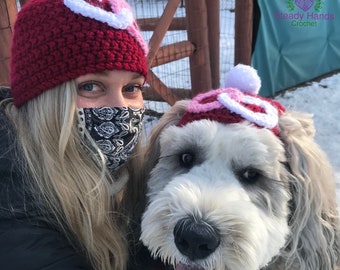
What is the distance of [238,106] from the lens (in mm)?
1948

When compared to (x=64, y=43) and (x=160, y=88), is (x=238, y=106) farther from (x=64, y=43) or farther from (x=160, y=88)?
(x=160, y=88)

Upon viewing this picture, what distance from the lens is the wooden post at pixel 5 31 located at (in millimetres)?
2961

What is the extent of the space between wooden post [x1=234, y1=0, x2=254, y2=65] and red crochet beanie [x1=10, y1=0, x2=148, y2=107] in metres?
4.48

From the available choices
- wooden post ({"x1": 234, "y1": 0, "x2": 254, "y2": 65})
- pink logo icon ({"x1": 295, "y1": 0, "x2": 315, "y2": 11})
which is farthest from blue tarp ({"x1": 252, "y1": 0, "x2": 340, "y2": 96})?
wooden post ({"x1": 234, "y1": 0, "x2": 254, "y2": 65})

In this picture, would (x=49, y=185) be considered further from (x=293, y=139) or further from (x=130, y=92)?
(x=293, y=139)

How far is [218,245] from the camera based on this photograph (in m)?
1.62

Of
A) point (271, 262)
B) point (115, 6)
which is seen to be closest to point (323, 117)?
point (271, 262)

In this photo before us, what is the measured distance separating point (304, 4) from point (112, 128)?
6.17 meters

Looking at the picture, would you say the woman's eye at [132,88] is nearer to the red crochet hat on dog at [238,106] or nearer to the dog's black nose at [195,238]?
the red crochet hat on dog at [238,106]

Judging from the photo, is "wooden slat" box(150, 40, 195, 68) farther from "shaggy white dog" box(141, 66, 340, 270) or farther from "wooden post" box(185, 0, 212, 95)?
"shaggy white dog" box(141, 66, 340, 270)

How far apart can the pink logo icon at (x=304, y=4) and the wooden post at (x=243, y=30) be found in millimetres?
1317

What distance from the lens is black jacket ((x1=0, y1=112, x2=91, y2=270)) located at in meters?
1.54

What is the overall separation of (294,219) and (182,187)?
588 mm

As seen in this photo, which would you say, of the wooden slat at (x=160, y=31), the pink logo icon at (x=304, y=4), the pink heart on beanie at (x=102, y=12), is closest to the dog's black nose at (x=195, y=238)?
the pink heart on beanie at (x=102, y=12)
